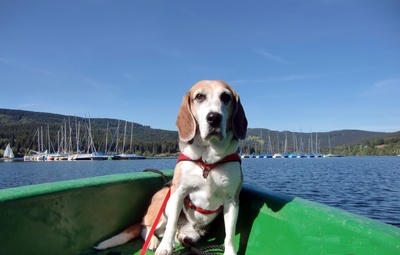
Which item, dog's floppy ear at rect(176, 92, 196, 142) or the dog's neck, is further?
dog's floppy ear at rect(176, 92, 196, 142)

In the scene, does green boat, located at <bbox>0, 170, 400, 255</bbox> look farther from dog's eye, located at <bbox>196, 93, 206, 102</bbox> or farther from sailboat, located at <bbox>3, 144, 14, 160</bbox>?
Answer: sailboat, located at <bbox>3, 144, 14, 160</bbox>

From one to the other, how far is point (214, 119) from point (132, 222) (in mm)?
2182

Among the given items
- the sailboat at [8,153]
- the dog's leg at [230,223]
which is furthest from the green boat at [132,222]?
the sailboat at [8,153]

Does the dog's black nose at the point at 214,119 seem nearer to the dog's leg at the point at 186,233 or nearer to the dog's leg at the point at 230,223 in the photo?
the dog's leg at the point at 230,223

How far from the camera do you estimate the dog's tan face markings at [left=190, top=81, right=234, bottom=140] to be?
3.20 meters

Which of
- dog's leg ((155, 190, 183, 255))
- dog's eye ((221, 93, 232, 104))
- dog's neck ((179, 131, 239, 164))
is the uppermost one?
dog's eye ((221, 93, 232, 104))

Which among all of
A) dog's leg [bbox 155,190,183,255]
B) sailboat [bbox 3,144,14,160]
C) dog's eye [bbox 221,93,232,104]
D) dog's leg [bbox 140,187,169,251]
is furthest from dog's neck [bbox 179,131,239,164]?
sailboat [bbox 3,144,14,160]

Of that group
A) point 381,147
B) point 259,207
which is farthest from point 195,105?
point 381,147

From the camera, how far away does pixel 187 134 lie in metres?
3.44

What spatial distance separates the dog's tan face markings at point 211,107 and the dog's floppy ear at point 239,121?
6 centimetres

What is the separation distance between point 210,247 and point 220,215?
0.46 metres

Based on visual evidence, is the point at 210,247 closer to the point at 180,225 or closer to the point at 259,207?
the point at 180,225

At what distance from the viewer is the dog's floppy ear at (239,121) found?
3.42 meters

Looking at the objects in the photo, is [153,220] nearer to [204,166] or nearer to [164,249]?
[164,249]
